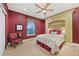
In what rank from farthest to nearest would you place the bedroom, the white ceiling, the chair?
the chair, the bedroom, the white ceiling

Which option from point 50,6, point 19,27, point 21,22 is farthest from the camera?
point 19,27

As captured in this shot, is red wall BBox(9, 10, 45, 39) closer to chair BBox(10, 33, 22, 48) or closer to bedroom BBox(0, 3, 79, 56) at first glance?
bedroom BBox(0, 3, 79, 56)

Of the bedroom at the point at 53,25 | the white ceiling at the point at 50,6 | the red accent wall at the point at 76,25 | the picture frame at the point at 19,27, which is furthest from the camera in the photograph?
the picture frame at the point at 19,27

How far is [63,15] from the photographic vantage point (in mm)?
2695

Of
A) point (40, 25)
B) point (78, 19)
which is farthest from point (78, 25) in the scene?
point (40, 25)

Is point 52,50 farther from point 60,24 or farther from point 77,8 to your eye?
point 77,8

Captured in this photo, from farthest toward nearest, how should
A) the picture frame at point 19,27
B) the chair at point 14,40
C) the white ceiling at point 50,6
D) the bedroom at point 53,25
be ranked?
the picture frame at point 19,27 < the chair at point 14,40 < the bedroom at point 53,25 < the white ceiling at point 50,6

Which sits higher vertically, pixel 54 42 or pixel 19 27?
pixel 19 27

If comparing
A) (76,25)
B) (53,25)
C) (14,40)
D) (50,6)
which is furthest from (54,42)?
(14,40)

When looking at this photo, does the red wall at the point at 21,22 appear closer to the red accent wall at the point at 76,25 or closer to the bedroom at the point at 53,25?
the bedroom at the point at 53,25

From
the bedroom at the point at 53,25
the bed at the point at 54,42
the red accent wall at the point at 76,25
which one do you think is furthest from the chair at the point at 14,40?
the red accent wall at the point at 76,25

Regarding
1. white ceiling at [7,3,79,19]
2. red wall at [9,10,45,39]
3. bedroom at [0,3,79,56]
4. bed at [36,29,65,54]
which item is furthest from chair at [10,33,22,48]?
white ceiling at [7,3,79,19]

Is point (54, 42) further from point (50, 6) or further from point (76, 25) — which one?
point (50, 6)

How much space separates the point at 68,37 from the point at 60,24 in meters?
0.62
